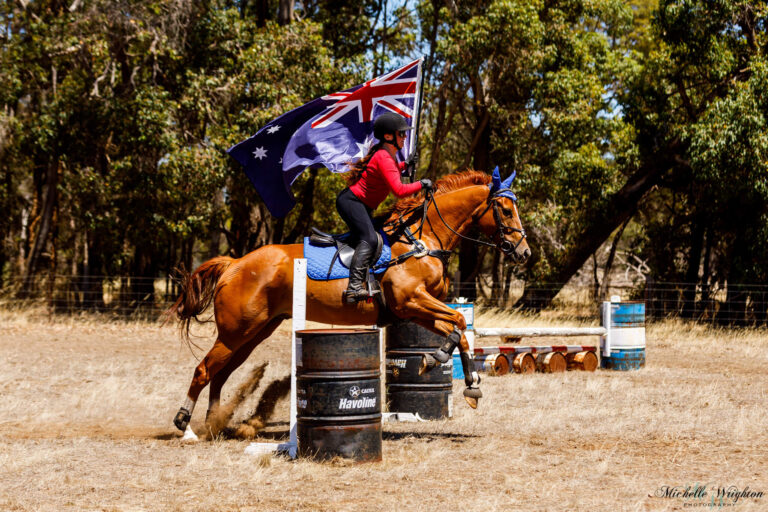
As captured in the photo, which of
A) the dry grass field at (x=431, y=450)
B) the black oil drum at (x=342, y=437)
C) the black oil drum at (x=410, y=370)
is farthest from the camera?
the black oil drum at (x=410, y=370)

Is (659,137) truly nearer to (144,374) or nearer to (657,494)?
(144,374)

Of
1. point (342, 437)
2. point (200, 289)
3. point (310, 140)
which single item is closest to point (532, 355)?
point (310, 140)

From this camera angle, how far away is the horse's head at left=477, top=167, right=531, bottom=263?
816cm

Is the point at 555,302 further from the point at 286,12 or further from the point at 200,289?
the point at 200,289

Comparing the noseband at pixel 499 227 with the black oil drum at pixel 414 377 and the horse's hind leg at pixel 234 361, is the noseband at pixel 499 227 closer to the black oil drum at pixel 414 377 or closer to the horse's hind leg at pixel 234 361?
the black oil drum at pixel 414 377

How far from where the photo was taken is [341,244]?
7.88 meters

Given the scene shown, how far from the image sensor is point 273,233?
2619cm

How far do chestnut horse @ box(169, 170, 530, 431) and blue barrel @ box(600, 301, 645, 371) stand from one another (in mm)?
6146

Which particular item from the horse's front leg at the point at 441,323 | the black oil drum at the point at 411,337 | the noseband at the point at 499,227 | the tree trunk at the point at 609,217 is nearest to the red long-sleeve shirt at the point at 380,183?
the noseband at the point at 499,227

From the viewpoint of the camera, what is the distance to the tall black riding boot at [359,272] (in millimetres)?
7621

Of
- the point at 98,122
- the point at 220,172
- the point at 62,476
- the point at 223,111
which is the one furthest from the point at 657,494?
the point at 98,122

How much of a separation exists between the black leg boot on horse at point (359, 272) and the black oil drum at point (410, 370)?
1.33 metres

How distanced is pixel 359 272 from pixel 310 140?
2.22m

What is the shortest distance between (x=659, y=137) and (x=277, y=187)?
54.5ft
